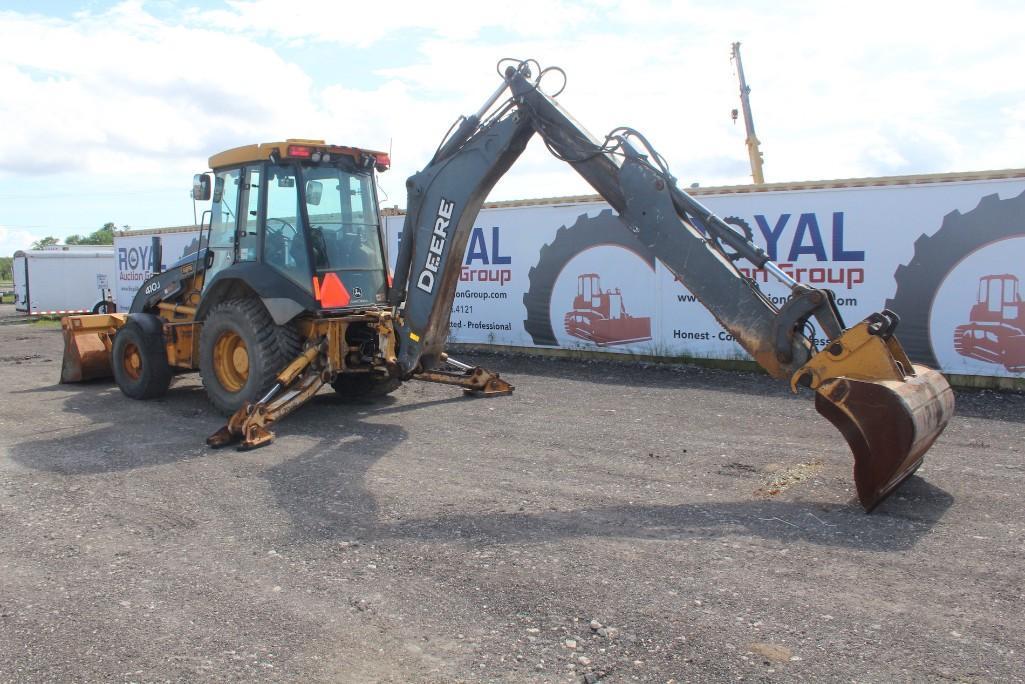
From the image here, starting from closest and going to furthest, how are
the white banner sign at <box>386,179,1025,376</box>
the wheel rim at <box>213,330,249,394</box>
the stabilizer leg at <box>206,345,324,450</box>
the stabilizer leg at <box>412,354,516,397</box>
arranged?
the stabilizer leg at <box>206,345,324,450</box>
the wheel rim at <box>213,330,249,394</box>
the stabilizer leg at <box>412,354,516,397</box>
the white banner sign at <box>386,179,1025,376</box>

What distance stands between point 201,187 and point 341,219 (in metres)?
1.48

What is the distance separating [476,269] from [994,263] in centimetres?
790

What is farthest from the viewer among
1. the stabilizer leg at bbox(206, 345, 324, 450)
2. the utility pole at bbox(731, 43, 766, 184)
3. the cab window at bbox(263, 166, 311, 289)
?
the utility pole at bbox(731, 43, 766, 184)

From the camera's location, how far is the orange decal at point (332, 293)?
837 centimetres

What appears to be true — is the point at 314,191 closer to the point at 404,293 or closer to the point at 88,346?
the point at 404,293

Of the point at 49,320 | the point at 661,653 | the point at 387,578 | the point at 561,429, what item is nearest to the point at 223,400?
the point at 561,429

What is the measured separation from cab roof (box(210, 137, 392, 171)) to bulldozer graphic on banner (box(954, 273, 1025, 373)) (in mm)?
7260

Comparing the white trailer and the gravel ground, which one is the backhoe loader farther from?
the white trailer

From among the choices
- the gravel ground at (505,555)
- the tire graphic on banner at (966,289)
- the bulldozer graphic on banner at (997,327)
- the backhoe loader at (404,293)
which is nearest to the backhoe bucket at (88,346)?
the backhoe loader at (404,293)

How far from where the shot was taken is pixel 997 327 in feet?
34.1

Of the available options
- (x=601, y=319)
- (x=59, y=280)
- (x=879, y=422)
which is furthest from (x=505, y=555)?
(x=59, y=280)

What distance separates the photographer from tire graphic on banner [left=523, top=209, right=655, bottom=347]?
43.2 ft

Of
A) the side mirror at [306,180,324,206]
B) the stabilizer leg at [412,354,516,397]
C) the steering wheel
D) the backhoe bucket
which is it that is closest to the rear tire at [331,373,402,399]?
the stabilizer leg at [412,354,516,397]

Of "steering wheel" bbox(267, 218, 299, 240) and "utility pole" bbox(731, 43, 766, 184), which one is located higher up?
"utility pole" bbox(731, 43, 766, 184)
